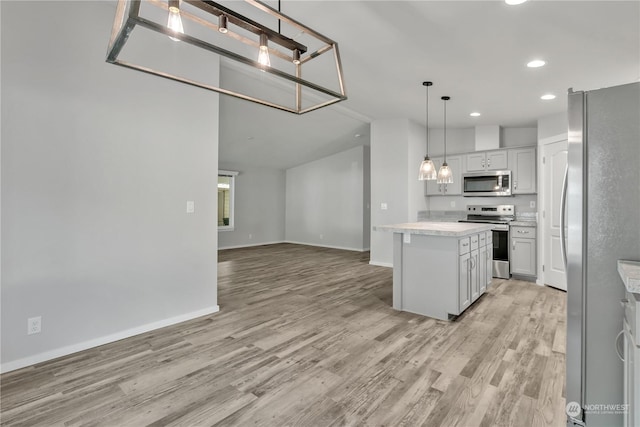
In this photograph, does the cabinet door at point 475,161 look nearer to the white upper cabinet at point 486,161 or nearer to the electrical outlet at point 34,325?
the white upper cabinet at point 486,161

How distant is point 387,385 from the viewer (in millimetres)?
2096

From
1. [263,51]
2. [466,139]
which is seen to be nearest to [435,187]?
[466,139]

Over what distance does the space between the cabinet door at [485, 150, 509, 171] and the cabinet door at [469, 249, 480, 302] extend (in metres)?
2.44

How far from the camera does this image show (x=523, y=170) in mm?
5230

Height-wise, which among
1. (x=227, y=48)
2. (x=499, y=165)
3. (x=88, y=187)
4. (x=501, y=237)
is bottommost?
(x=501, y=237)

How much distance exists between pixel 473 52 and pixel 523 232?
3.18 metres

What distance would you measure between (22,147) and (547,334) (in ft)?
14.9

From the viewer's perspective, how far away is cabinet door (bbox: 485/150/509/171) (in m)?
5.41

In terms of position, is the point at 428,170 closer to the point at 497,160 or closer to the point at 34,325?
the point at 497,160

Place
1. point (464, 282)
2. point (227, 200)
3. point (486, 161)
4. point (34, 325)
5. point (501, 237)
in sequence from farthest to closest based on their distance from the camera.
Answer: point (227, 200), point (486, 161), point (501, 237), point (464, 282), point (34, 325)

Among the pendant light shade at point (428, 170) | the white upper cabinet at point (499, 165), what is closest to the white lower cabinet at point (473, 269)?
the pendant light shade at point (428, 170)

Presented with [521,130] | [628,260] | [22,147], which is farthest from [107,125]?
[521,130]

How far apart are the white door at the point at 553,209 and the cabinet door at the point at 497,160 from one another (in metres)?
0.68

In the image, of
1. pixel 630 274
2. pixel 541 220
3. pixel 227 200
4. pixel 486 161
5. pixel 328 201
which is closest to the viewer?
pixel 630 274
